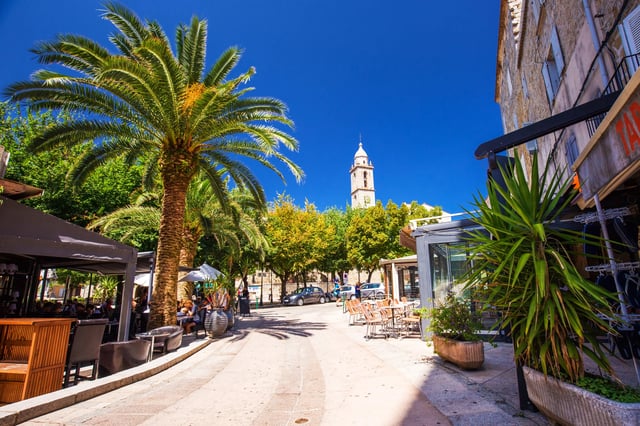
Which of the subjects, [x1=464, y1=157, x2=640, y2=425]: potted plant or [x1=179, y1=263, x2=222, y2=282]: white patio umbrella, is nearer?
[x1=464, y1=157, x2=640, y2=425]: potted plant

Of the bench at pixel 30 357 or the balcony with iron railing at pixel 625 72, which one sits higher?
the balcony with iron railing at pixel 625 72

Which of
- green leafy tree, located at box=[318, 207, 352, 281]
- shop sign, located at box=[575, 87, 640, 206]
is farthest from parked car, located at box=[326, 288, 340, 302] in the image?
shop sign, located at box=[575, 87, 640, 206]

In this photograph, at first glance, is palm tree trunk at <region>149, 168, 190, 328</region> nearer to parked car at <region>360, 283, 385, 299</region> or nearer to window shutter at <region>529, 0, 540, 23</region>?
window shutter at <region>529, 0, 540, 23</region>

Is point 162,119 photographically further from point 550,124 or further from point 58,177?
point 58,177

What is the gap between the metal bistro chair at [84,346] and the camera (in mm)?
5211

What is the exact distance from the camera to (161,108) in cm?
899

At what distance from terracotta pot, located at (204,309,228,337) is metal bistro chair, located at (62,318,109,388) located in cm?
534

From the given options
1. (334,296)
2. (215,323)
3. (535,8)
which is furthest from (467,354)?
(334,296)

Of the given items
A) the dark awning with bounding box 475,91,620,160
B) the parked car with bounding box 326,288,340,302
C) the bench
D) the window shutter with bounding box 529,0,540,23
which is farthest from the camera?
the parked car with bounding box 326,288,340,302

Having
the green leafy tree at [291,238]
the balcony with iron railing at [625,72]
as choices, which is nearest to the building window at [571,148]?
the balcony with iron railing at [625,72]

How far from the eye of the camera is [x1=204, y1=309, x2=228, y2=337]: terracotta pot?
11031mm

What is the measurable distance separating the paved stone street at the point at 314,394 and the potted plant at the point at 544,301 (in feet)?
2.29

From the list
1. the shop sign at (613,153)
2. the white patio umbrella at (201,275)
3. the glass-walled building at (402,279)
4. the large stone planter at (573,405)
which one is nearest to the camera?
the large stone planter at (573,405)

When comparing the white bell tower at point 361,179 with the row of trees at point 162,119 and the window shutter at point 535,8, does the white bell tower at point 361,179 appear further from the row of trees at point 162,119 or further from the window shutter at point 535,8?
the window shutter at point 535,8
